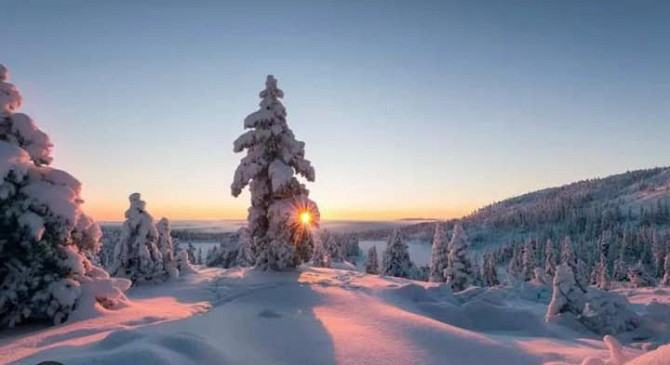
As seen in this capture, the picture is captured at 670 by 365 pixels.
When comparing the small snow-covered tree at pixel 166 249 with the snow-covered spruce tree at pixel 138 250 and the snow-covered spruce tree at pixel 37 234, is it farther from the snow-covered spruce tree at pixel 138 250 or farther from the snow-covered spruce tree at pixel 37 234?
the snow-covered spruce tree at pixel 37 234

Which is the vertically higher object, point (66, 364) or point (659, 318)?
point (66, 364)

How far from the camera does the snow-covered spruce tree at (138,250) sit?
21.8 m

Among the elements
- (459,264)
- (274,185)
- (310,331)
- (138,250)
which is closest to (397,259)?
(459,264)

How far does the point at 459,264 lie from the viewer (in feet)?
143

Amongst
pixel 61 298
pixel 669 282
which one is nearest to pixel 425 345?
pixel 61 298

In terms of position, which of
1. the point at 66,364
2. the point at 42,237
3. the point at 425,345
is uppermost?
the point at 42,237

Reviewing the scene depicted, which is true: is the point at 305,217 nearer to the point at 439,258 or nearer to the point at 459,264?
the point at 459,264

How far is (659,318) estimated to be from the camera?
14836 mm

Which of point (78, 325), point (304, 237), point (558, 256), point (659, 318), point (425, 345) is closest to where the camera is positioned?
point (425, 345)

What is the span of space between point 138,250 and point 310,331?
1330 centimetres

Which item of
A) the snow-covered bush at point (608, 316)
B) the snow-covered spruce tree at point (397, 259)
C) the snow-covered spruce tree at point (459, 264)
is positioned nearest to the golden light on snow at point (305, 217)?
the snow-covered bush at point (608, 316)

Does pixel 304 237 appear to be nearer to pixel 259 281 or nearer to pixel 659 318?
pixel 259 281

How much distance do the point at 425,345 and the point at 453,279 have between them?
34124mm

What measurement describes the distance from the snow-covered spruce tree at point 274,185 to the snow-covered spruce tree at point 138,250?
4.39m
